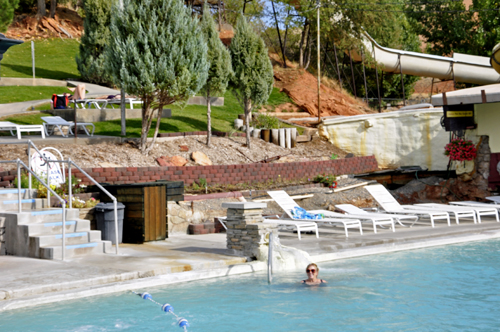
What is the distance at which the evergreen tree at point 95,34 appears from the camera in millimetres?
27359

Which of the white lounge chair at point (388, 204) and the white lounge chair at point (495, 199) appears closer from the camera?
the white lounge chair at point (388, 204)

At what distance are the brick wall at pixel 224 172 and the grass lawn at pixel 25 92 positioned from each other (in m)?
12.6

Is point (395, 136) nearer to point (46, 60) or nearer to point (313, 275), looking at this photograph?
point (313, 275)

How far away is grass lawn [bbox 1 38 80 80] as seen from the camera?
3209cm

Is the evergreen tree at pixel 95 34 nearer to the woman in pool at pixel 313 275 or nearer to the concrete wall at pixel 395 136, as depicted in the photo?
the concrete wall at pixel 395 136

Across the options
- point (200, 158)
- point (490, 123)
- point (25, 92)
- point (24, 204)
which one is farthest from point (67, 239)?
point (25, 92)

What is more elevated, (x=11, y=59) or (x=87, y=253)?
(x=11, y=59)

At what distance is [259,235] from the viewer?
954cm

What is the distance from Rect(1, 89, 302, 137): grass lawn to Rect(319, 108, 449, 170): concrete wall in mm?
1982

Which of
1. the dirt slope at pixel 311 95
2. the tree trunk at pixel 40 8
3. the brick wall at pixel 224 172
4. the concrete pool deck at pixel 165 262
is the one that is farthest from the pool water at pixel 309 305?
the tree trunk at pixel 40 8

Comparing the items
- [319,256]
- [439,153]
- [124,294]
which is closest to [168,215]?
[319,256]

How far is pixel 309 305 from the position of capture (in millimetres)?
7395

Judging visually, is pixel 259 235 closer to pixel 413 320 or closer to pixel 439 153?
pixel 413 320

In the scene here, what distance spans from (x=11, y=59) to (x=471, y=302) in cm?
3433
